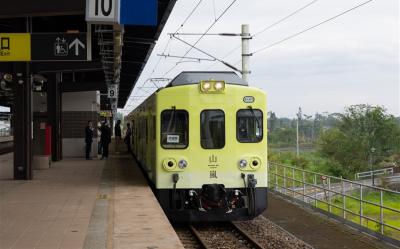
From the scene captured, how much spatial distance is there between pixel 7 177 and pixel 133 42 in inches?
227

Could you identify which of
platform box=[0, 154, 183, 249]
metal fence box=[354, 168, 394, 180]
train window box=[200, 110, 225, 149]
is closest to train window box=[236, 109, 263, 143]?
train window box=[200, 110, 225, 149]

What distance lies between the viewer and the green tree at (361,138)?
68375mm

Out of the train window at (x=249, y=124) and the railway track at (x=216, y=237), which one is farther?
the train window at (x=249, y=124)

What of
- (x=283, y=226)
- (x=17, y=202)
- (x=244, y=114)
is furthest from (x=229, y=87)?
(x=17, y=202)

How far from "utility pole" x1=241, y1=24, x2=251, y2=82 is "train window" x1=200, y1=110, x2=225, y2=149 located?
908 cm

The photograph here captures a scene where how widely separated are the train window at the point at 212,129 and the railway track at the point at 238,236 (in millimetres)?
1669

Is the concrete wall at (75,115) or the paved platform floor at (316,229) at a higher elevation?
the concrete wall at (75,115)

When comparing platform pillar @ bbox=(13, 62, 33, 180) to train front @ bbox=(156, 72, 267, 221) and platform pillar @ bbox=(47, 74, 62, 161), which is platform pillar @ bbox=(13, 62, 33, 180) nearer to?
train front @ bbox=(156, 72, 267, 221)

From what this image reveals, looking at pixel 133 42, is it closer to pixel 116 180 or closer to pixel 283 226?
pixel 116 180

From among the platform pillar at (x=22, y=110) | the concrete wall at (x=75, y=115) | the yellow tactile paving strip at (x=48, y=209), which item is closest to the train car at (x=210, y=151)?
the yellow tactile paving strip at (x=48, y=209)

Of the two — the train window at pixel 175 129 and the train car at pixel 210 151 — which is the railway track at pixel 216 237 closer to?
the train car at pixel 210 151

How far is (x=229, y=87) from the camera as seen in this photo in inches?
442

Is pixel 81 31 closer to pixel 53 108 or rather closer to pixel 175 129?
pixel 53 108

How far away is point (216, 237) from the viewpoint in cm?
1070
